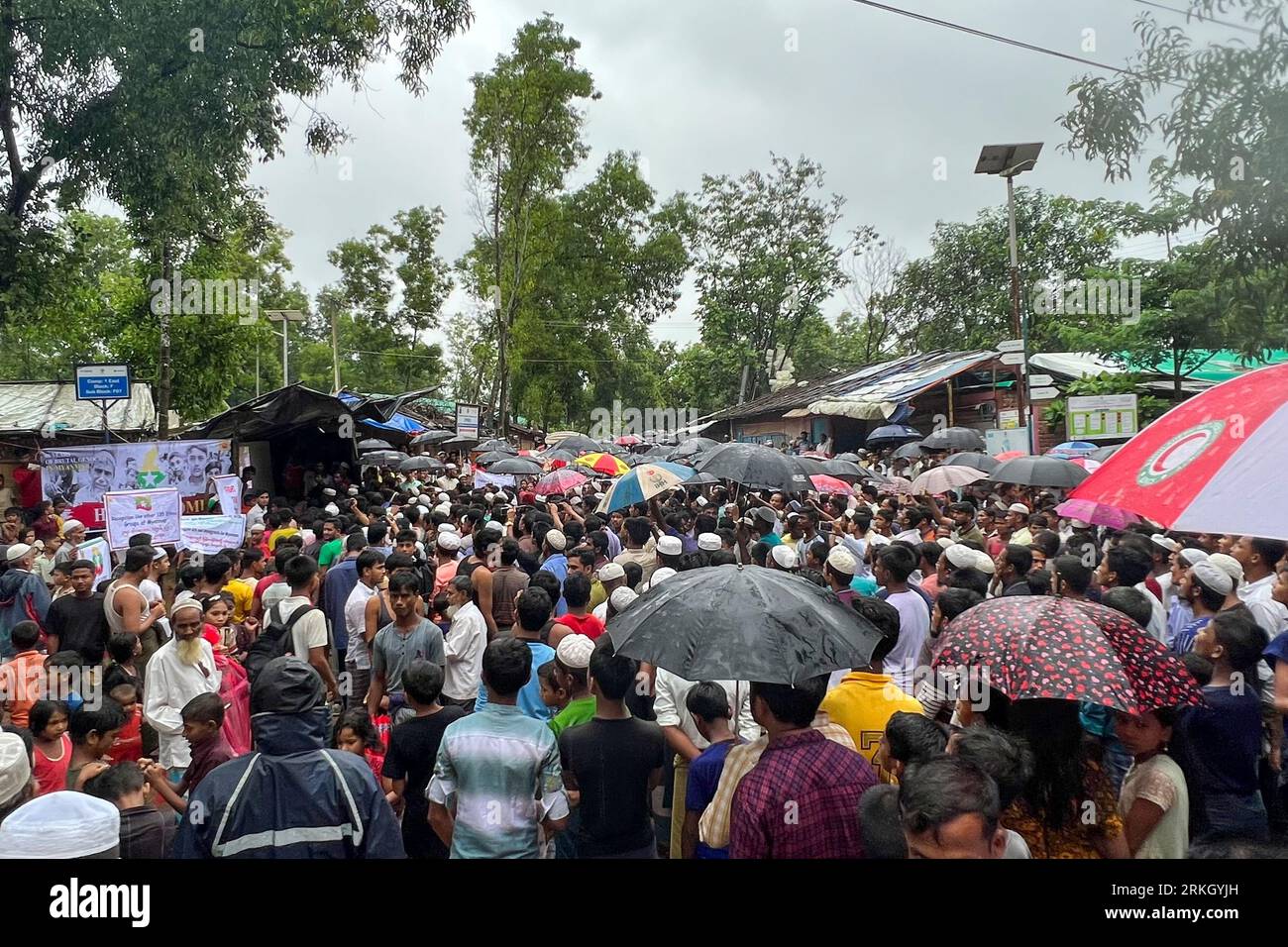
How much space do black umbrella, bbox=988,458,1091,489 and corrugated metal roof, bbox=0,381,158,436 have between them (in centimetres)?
1504

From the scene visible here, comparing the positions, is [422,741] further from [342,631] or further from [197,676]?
[342,631]

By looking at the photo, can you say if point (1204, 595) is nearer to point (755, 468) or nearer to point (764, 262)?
point (755, 468)

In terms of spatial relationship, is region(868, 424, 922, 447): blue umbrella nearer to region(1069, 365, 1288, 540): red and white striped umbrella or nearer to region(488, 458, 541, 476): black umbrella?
region(488, 458, 541, 476): black umbrella

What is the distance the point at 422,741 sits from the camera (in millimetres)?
3488

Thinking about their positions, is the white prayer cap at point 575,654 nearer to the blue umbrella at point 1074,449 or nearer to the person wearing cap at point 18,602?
the person wearing cap at point 18,602

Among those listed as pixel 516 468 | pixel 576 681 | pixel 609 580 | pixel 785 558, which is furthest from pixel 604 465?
pixel 576 681

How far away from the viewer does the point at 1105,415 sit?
14.2 meters

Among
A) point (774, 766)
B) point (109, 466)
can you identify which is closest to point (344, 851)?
point (774, 766)

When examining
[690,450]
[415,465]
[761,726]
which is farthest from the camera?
[690,450]

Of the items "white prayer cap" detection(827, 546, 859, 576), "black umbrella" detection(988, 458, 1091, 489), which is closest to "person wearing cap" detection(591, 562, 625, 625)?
"white prayer cap" detection(827, 546, 859, 576)

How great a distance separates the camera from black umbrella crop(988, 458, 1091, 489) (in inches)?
346

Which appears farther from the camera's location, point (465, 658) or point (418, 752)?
point (465, 658)

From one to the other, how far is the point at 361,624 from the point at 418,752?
2.80 metres

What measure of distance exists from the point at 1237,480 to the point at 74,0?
13.7 meters
